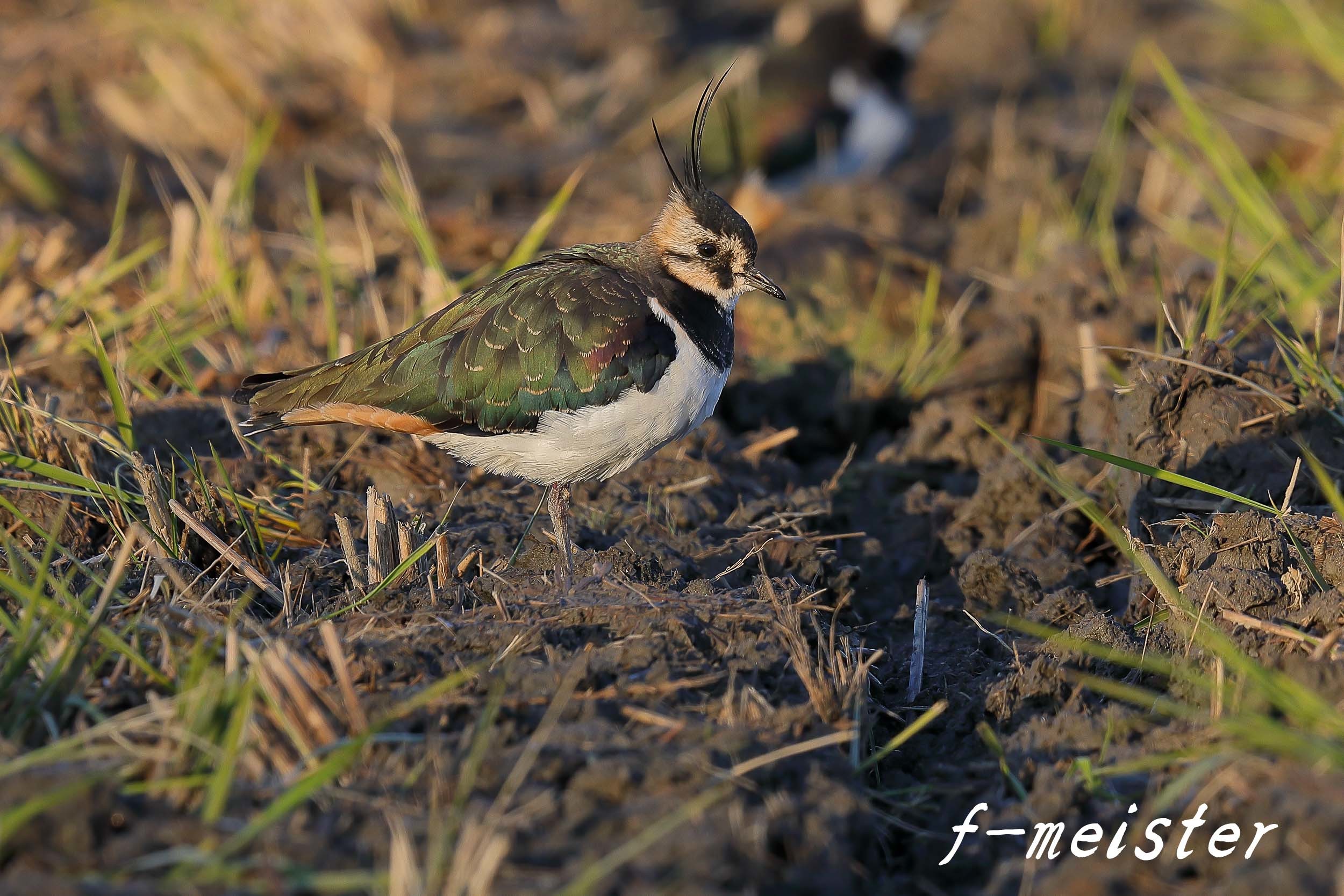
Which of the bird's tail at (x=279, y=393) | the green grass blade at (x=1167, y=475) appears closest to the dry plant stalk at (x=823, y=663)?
the green grass blade at (x=1167, y=475)

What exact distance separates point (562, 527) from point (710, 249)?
50.9 inches

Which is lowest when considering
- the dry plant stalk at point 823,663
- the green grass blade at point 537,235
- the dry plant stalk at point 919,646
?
the dry plant stalk at point 919,646

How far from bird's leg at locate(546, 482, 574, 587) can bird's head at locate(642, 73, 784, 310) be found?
978 mm

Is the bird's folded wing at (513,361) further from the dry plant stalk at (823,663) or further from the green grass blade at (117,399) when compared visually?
the dry plant stalk at (823,663)

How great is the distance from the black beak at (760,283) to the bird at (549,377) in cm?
9

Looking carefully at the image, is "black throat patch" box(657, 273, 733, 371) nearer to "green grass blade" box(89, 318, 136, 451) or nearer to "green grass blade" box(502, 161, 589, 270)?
"green grass blade" box(502, 161, 589, 270)

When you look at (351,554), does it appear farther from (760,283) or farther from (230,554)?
(760,283)

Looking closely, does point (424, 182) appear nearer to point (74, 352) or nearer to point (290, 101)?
point (290, 101)

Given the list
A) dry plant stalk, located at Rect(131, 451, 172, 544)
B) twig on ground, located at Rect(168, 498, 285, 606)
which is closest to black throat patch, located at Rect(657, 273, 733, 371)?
twig on ground, located at Rect(168, 498, 285, 606)

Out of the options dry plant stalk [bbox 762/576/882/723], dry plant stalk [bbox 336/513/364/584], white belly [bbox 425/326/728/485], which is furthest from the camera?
white belly [bbox 425/326/728/485]

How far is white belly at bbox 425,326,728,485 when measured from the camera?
4668 millimetres

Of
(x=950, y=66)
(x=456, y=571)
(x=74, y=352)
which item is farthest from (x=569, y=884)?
(x=950, y=66)

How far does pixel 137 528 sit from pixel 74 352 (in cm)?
228

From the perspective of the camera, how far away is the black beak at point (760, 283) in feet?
17.1
